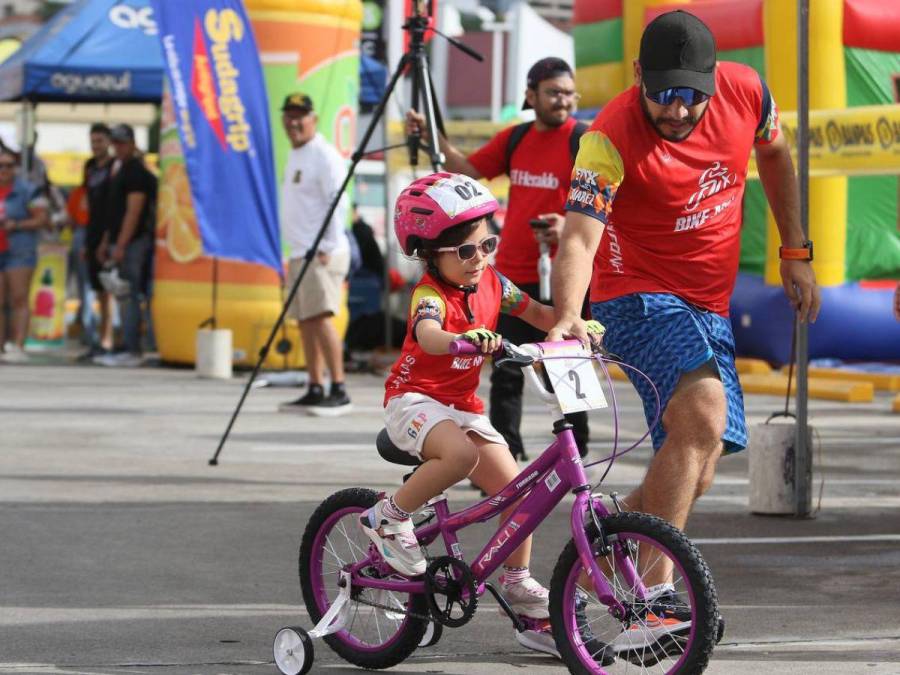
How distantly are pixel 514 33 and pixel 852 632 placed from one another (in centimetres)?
4042

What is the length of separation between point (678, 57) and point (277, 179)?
10.5 m

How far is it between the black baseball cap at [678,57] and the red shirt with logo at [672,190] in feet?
0.52

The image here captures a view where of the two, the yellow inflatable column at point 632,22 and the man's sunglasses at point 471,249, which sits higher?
the yellow inflatable column at point 632,22

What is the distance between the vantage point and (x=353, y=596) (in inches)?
215

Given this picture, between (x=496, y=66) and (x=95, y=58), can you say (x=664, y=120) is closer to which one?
(x=95, y=58)

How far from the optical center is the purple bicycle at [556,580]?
469 cm

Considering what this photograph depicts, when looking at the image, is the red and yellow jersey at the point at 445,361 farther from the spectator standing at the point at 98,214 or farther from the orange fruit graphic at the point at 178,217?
the spectator standing at the point at 98,214

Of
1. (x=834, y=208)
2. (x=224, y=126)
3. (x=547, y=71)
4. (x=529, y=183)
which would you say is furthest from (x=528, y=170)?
(x=834, y=208)

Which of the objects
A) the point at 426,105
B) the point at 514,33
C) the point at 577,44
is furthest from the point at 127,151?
the point at 514,33

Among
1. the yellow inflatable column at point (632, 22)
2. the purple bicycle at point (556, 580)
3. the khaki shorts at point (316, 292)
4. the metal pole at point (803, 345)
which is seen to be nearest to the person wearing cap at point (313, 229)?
the khaki shorts at point (316, 292)

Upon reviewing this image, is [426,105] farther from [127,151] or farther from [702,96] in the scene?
[127,151]

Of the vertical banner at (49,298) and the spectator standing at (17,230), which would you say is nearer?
the spectator standing at (17,230)

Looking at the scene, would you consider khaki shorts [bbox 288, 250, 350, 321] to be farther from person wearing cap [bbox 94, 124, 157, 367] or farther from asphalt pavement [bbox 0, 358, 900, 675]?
person wearing cap [bbox 94, 124, 157, 367]

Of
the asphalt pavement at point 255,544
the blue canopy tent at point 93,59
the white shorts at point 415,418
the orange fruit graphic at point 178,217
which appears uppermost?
the blue canopy tent at point 93,59
